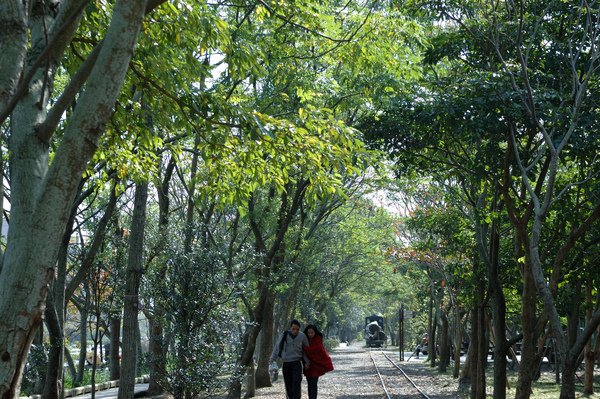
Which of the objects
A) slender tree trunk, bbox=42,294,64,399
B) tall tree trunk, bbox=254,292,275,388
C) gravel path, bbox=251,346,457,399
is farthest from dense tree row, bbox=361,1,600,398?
tall tree trunk, bbox=254,292,275,388

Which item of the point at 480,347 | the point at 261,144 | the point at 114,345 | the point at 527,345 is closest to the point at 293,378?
the point at 527,345

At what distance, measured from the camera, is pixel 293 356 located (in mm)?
12438

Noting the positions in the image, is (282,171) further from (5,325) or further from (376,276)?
(376,276)

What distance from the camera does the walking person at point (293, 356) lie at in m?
12.5

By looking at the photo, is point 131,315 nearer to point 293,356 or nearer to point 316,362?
point 293,356

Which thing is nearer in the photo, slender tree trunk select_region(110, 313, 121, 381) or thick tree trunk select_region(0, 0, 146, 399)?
thick tree trunk select_region(0, 0, 146, 399)

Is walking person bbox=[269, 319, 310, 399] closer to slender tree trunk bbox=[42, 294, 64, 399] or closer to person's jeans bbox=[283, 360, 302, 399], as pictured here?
person's jeans bbox=[283, 360, 302, 399]

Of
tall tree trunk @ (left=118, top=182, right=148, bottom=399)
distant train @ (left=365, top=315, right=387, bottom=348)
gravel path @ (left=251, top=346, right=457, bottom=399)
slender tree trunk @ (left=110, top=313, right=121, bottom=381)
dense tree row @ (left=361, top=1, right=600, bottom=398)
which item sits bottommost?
distant train @ (left=365, top=315, right=387, bottom=348)

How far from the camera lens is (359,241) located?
1585 inches

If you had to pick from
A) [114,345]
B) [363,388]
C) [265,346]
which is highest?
[265,346]

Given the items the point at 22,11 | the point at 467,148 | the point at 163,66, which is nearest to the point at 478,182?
the point at 467,148

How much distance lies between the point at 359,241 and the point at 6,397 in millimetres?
37262

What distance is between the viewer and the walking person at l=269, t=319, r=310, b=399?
12.5 meters

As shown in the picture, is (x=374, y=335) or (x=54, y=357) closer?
(x=54, y=357)
